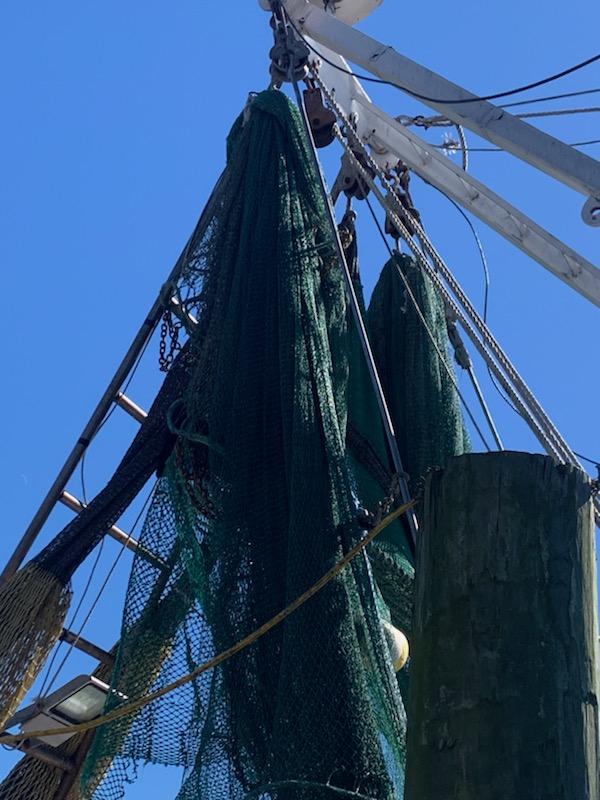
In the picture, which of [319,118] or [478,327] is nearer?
[478,327]

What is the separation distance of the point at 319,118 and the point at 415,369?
49.4 inches

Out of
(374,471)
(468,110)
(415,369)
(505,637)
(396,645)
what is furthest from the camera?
(415,369)

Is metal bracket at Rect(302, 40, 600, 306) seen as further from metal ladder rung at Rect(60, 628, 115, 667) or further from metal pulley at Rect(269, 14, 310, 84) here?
metal ladder rung at Rect(60, 628, 115, 667)

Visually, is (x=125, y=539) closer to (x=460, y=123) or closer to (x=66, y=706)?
(x=66, y=706)

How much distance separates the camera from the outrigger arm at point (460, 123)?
15.3 ft

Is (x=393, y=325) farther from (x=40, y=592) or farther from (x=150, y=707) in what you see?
(x=150, y=707)

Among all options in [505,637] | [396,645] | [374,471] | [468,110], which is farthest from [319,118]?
[505,637]

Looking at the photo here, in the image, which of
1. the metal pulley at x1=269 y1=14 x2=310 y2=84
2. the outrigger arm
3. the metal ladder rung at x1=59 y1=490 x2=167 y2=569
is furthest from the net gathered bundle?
the metal pulley at x1=269 y1=14 x2=310 y2=84

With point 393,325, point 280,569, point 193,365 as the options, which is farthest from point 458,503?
point 393,325

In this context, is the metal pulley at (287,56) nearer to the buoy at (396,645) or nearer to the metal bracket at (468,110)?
the metal bracket at (468,110)

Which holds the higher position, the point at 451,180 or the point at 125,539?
the point at 451,180

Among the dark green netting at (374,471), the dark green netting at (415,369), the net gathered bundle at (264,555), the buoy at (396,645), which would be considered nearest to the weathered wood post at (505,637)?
the net gathered bundle at (264,555)

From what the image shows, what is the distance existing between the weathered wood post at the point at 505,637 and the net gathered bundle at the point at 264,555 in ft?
2.93

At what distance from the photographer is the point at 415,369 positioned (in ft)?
19.4
